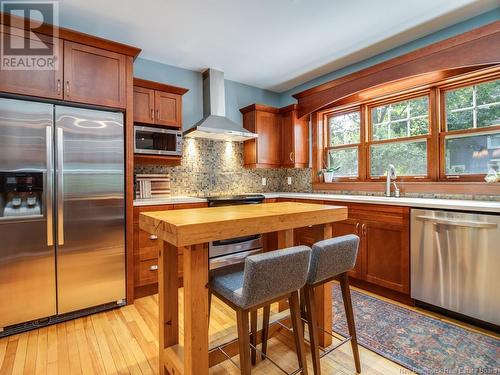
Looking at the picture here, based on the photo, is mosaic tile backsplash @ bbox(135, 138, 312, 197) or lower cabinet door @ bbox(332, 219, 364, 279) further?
mosaic tile backsplash @ bbox(135, 138, 312, 197)

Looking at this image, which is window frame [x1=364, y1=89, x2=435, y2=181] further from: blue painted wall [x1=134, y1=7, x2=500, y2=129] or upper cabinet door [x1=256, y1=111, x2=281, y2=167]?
upper cabinet door [x1=256, y1=111, x2=281, y2=167]

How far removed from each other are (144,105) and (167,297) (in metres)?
2.31

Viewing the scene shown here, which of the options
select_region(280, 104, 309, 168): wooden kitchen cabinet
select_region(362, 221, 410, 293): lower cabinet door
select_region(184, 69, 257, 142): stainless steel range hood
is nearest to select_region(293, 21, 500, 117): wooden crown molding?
select_region(280, 104, 309, 168): wooden kitchen cabinet

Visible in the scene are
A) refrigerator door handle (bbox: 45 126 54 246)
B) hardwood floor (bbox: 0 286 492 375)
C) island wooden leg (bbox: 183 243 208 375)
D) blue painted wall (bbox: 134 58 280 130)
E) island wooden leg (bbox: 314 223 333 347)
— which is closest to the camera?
island wooden leg (bbox: 183 243 208 375)

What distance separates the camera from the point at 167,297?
158 cm

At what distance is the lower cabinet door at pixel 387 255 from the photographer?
2559 mm

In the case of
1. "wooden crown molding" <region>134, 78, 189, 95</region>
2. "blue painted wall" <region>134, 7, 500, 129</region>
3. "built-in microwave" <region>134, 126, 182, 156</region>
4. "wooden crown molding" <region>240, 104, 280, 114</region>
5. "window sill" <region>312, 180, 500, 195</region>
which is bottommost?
"window sill" <region>312, 180, 500, 195</region>

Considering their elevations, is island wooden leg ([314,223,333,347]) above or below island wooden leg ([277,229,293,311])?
below

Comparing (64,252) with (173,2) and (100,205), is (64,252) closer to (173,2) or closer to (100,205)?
(100,205)

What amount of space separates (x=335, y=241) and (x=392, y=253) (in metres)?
1.51

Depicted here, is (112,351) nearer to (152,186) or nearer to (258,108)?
(152,186)

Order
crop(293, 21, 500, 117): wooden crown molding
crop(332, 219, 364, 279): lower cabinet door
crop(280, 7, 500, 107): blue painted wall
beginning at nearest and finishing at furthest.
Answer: crop(293, 21, 500, 117): wooden crown molding
crop(280, 7, 500, 107): blue painted wall
crop(332, 219, 364, 279): lower cabinet door

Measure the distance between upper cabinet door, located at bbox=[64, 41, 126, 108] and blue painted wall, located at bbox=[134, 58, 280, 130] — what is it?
871 millimetres

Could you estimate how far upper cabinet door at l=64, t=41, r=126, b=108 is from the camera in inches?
92.7
